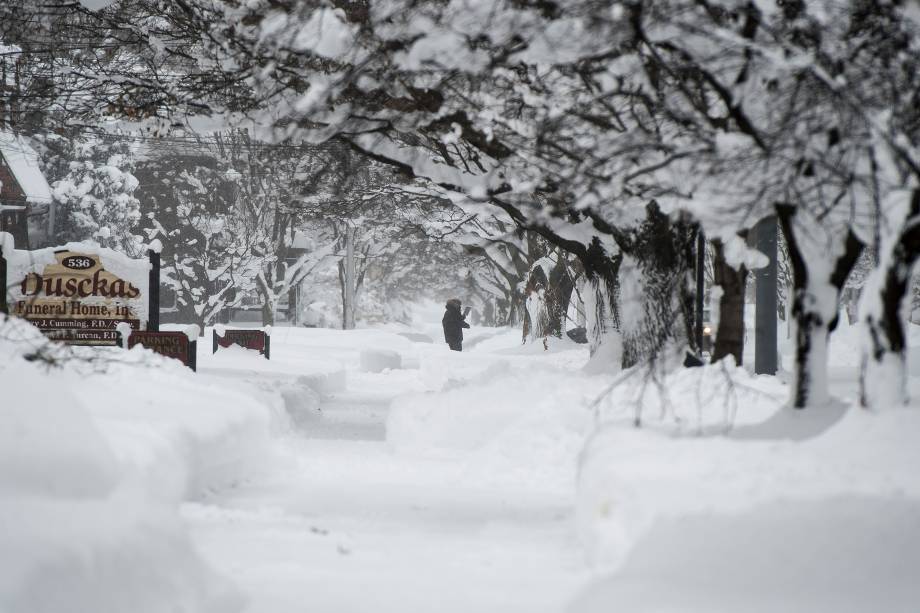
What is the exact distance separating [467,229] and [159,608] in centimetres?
2370

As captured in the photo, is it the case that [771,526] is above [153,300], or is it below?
below

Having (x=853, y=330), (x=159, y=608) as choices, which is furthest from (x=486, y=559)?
(x=853, y=330)

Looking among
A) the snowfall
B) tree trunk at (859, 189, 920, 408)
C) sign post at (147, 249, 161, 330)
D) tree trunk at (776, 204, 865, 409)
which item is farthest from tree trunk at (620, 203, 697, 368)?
sign post at (147, 249, 161, 330)

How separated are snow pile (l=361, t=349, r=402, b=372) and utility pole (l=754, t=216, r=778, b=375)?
14.1 m

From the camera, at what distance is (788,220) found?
716 cm

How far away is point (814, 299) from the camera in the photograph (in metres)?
7.20

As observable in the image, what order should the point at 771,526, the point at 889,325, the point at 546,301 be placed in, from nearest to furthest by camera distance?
the point at 771,526
the point at 889,325
the point at 546,301

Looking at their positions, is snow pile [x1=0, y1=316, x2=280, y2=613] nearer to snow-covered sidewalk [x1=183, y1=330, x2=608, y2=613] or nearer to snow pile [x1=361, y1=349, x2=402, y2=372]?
snow-covered sidewalk [x1=183, y1=330, x2=608, y2=613]

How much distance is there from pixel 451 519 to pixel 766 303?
8.20m

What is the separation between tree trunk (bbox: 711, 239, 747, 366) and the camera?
44.2ft

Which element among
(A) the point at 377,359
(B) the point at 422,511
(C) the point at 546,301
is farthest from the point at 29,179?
(B) the point at 422,511

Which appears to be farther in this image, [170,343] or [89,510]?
[170,343]

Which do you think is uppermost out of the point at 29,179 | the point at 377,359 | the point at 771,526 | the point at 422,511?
the point at 29,179

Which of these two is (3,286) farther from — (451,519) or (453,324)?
(453,324)
